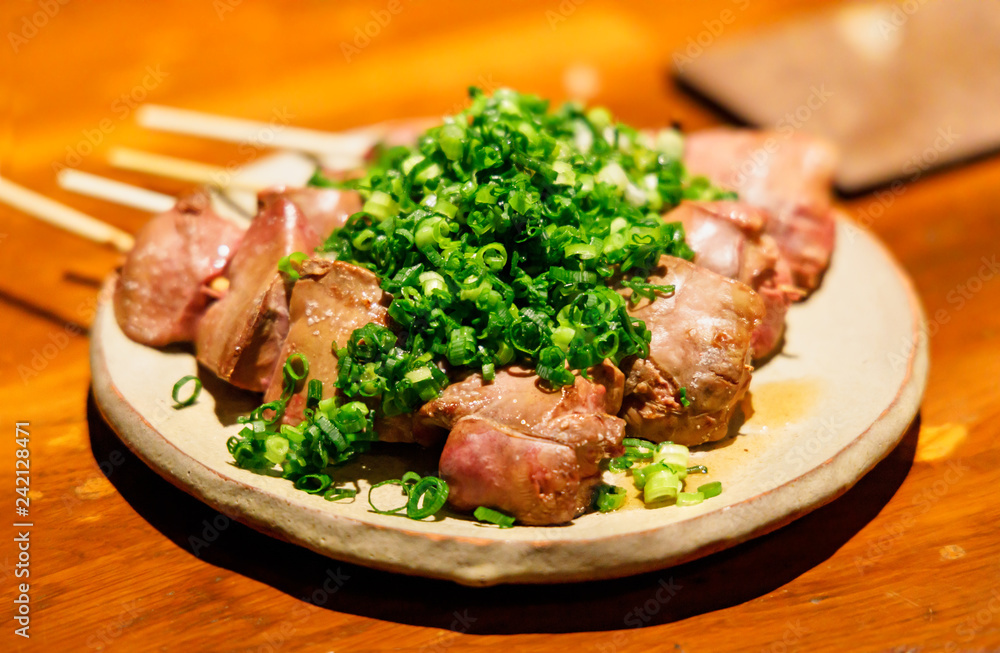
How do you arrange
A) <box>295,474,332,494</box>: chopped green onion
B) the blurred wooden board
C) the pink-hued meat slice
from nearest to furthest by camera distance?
<box>295,474,332,494</box>: chopped green onion < the pink-hued meat slice < the blurred wooden board

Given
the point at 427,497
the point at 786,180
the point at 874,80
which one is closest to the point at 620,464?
the point at 427,497

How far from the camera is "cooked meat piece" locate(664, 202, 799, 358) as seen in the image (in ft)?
10.9

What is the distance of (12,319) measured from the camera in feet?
14.0

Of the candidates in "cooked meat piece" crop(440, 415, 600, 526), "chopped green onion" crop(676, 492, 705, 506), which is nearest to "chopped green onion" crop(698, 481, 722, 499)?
"chopped green onion" crop(676, 492, 705, 506)

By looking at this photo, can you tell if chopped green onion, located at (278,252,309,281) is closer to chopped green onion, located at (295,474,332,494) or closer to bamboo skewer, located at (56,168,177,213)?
chopped green onion, located at (295,474,332,494)

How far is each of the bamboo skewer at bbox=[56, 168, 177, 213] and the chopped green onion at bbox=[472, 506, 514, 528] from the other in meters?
2.33

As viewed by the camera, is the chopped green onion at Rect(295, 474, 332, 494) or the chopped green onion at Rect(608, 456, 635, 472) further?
the chopped green onion at Rect(608, 456, 635, 472)

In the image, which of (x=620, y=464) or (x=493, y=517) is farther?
(x=620, y=464)

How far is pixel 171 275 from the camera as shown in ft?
11.6

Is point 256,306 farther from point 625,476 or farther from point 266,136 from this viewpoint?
point 266,136

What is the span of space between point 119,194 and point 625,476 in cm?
289

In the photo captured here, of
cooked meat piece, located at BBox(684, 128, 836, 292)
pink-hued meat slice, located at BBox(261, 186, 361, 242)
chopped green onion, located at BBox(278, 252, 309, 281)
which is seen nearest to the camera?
chopped green onion, located at BBox(278, 252, 309, 281)

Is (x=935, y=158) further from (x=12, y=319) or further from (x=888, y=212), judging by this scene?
(x=12, y=319)

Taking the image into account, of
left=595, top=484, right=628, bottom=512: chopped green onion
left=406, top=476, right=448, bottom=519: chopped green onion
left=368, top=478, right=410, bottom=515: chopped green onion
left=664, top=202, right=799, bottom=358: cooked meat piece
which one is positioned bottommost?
left=595, top=484, right=628, bottom=512: chopped green onion
